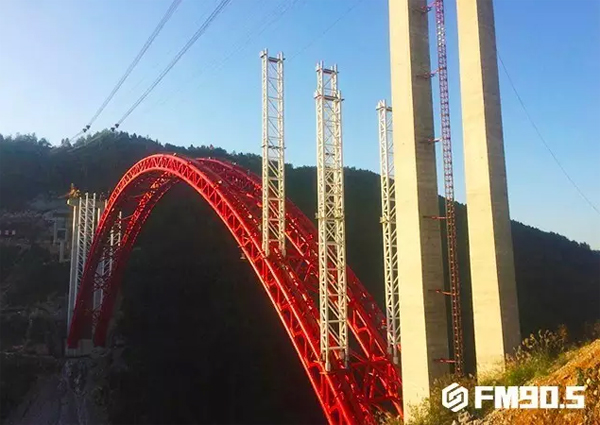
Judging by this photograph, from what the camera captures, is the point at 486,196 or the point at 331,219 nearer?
the point at 486,196

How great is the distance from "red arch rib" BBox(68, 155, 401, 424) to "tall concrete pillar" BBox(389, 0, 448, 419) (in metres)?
3.64

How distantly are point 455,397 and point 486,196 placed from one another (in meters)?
4.34

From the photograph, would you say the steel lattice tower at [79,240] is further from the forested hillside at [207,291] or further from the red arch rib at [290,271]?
the forested hillside at [207,291]

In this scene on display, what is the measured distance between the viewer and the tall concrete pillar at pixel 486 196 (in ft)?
38.7

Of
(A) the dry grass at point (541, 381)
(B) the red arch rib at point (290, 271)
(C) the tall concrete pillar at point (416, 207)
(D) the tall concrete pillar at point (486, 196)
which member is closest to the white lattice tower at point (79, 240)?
(B) the red arch rib at point (290, 271)

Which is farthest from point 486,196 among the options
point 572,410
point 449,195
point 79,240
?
point 79,240

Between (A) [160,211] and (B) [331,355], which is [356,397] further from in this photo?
(A) [160,211]

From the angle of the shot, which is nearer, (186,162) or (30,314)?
(186,162)

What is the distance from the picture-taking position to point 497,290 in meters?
11.7

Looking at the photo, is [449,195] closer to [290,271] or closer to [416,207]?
[416,207]

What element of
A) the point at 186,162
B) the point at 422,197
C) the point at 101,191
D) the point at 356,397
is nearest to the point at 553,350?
the point at 422,197

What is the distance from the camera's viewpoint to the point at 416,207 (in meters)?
13.0

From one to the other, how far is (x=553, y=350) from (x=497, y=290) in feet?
5.74

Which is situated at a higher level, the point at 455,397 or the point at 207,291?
the point at 207,291
